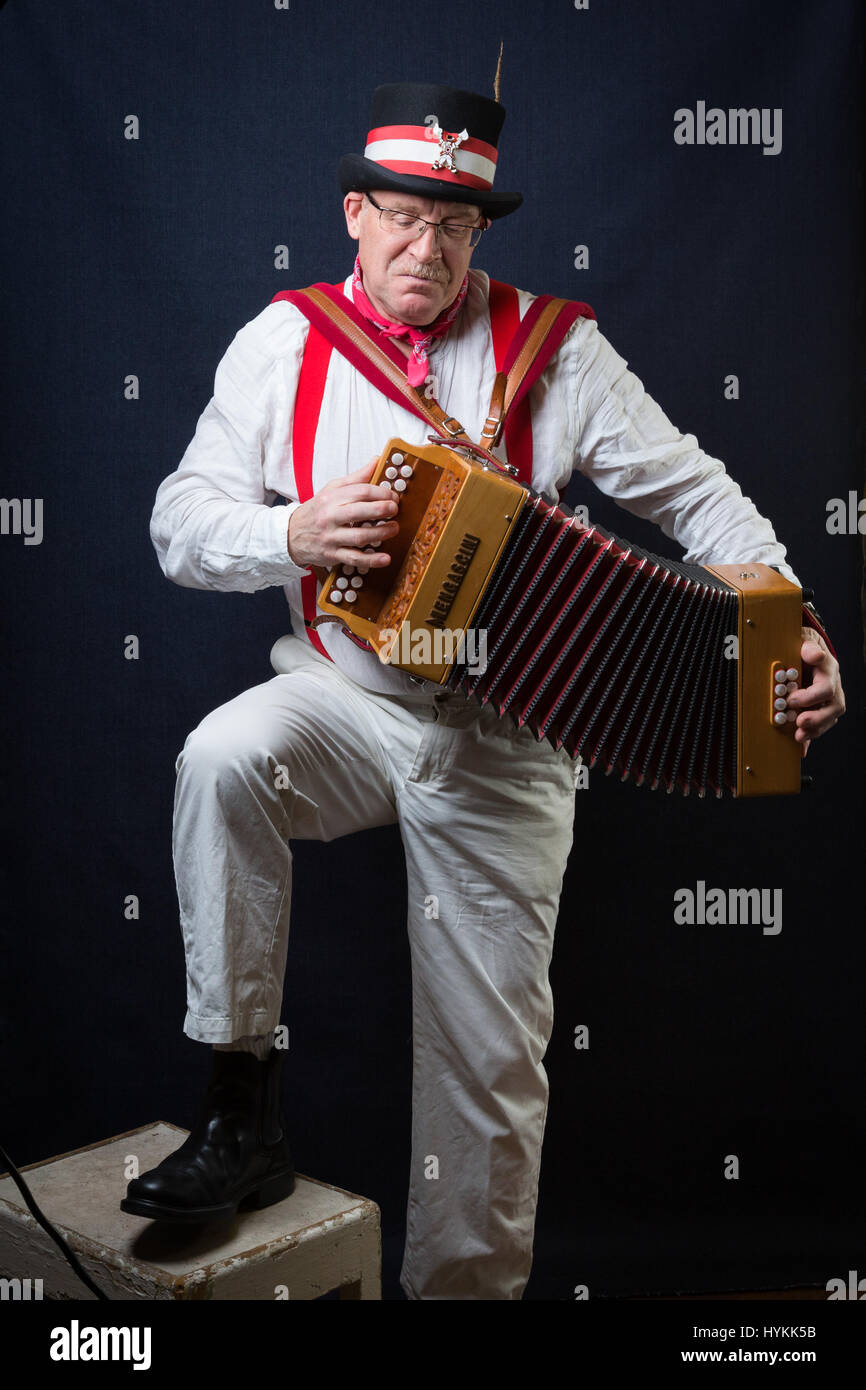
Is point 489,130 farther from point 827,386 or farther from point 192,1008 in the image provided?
point 192,1008

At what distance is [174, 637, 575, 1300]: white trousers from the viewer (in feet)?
7.09

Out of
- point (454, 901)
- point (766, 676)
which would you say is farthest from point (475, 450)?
point (454, 901)

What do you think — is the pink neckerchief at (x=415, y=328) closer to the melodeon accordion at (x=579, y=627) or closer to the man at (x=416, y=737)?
the man at (x=416, y=737)

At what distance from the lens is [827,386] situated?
289 cm

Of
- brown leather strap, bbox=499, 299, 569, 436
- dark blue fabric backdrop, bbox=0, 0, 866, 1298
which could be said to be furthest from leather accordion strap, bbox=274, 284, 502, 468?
dark blue fabric backdrop, bbox=0, 0, 866, 1298

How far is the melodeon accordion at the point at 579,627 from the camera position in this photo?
1.93 meters

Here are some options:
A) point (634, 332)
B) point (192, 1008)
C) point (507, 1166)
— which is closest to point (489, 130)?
point (634, 332)

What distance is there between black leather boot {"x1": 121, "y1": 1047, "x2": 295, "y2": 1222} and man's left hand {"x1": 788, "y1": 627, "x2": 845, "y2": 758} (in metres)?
0.92

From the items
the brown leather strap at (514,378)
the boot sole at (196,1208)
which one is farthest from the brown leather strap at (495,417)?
the boot sole at (196,1208)

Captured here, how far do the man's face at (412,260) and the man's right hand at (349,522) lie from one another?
0.41 meters

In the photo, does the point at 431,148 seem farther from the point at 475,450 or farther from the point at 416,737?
the point at 416,737

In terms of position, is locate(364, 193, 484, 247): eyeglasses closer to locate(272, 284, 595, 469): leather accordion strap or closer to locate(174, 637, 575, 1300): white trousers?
locate(272, 284, 595, 469): leather accordion strap

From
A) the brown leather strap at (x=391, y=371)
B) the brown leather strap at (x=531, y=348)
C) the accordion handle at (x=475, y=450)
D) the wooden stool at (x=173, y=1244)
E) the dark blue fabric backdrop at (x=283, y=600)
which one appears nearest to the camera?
the wooden stool at (x=173, y=1244)

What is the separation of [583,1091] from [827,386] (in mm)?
1539
